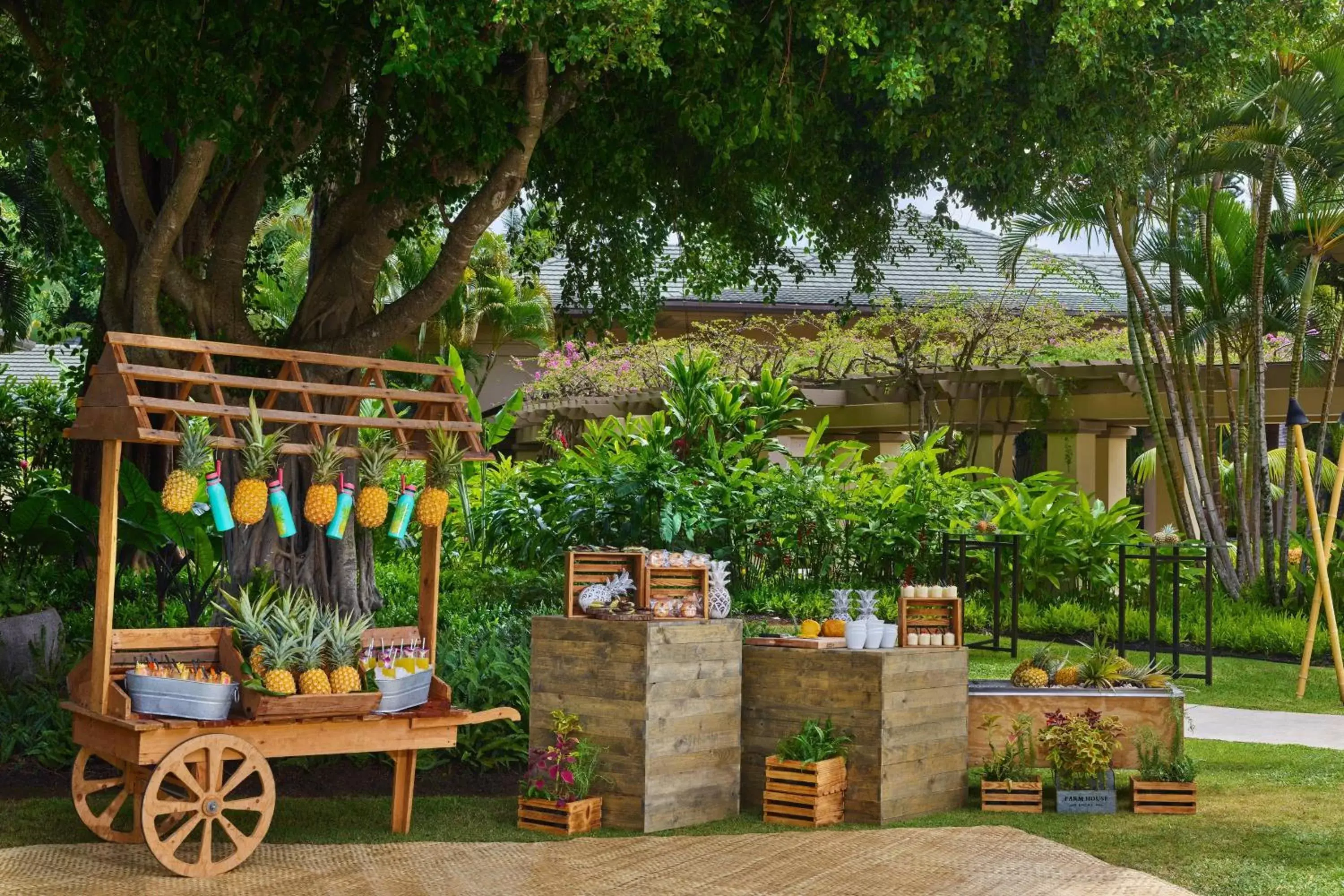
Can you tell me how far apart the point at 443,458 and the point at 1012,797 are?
3383mm

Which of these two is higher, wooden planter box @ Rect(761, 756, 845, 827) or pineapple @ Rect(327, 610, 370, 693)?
pineapple @ Rect(327, 610, 370, 693)

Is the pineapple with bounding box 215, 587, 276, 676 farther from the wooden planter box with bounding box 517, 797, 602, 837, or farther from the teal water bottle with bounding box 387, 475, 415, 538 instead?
the wooden planter box with bounding box 517, 797, 602, 837

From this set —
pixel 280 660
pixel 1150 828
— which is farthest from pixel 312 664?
pixel 1150 828

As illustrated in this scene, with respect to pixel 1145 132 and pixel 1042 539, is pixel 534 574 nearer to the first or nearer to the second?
pixel 1042 539

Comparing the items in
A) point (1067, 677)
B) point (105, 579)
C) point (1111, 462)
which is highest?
point (1111, 462)

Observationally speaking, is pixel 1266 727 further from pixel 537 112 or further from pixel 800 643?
pixel 537 112

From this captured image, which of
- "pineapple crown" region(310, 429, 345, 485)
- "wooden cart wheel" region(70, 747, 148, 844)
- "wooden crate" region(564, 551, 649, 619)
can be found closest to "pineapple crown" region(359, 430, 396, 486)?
"pineapple crown" region(310, 429, 345, 485)

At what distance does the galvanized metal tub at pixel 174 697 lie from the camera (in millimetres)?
6137

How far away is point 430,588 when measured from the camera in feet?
24.0

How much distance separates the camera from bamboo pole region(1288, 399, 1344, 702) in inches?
370

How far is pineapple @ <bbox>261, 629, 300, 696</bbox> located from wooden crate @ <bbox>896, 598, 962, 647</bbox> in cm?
306

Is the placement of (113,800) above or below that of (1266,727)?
below

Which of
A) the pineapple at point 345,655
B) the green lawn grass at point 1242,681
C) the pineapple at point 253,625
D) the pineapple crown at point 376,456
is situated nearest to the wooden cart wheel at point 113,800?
the pineapple at point 253,625

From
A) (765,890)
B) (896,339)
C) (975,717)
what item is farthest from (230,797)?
(896,339)
